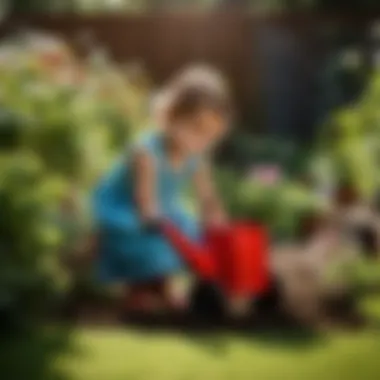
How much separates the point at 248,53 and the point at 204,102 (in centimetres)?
9

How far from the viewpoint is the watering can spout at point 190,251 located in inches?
58.2

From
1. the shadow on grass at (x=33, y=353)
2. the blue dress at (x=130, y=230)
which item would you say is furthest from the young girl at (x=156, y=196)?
the shadow on grass at (x=33, y=353)

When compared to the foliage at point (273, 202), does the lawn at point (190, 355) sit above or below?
below

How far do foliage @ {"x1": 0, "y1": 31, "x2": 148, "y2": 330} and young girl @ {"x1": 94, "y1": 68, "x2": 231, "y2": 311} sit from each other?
32mm

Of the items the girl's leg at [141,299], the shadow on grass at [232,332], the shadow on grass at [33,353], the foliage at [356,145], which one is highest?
the foliage at [356,145]

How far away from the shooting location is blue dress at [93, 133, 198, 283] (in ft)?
4.85

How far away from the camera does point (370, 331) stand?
147cm

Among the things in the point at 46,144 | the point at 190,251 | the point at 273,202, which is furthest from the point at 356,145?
the point at 46,144

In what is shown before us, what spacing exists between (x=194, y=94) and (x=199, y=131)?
0.17ft

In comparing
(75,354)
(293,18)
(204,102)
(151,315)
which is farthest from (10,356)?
(293,18)

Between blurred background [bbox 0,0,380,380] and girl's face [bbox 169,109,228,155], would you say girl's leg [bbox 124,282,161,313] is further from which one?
girl's face [bbox 169,109,228,155]

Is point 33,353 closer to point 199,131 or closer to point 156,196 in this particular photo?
point 156,196

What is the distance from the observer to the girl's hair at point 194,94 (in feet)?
4.88

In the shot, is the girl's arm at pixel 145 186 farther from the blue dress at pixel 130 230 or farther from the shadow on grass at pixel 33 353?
the shadow on grass at pixel 33 353
